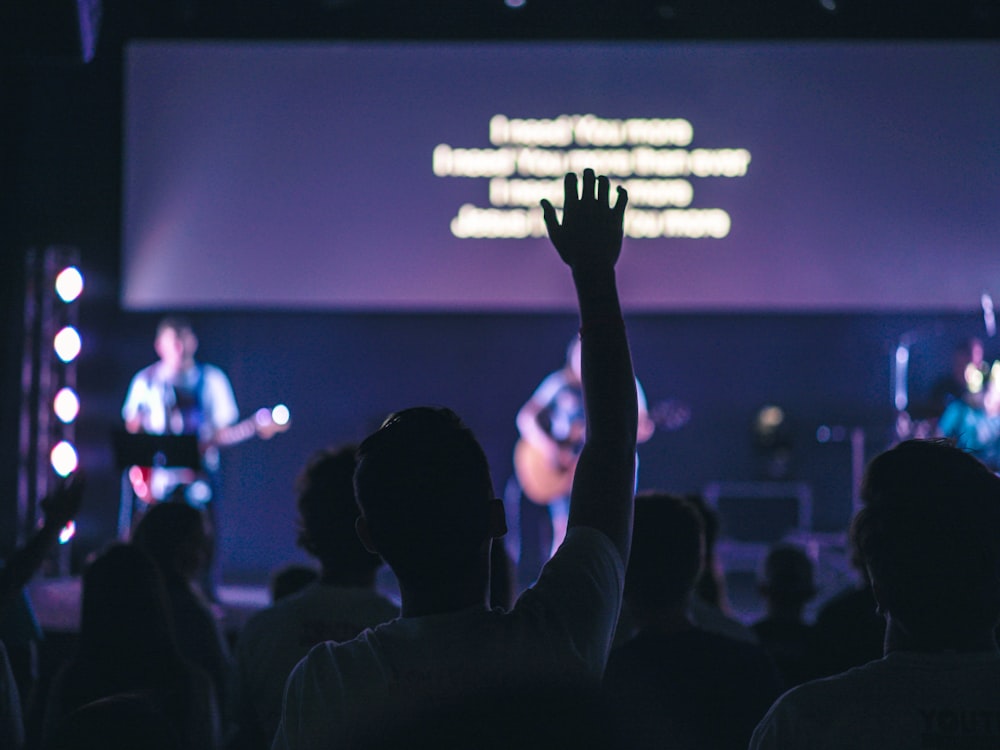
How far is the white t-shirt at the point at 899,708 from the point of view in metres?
1.01

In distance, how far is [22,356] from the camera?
20.9 ft

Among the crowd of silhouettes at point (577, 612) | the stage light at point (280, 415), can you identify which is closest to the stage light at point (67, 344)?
the stage light at point (280, 415)

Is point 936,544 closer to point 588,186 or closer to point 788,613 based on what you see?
point 588,186

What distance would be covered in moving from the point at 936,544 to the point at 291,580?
2015 mm

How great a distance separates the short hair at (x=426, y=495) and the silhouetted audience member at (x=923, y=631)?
0.36m

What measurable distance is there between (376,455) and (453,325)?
6.76 meters

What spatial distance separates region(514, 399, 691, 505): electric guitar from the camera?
6902mm

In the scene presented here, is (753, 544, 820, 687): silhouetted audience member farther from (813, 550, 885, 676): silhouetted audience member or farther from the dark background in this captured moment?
the dark background

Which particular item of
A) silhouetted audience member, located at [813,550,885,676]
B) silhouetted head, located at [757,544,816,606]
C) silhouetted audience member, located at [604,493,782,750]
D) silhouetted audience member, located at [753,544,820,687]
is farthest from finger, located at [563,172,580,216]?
silhouetted head, located at [757,544,816,606]

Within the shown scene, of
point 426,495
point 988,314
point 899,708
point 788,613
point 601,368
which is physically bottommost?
point 788,613

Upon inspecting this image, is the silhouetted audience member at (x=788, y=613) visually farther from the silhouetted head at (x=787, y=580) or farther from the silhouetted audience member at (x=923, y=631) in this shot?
the silhouetted audience member at (x=923, y=631)

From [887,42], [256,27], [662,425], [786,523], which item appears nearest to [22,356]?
[256,27]

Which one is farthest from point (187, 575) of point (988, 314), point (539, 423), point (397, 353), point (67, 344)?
point (988, 314)

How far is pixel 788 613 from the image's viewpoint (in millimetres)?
2682
